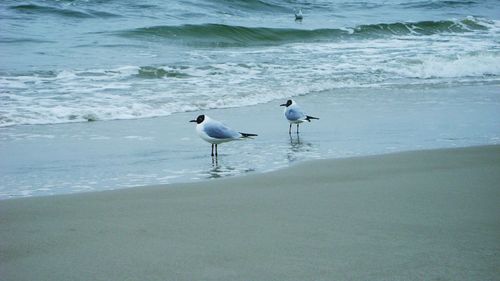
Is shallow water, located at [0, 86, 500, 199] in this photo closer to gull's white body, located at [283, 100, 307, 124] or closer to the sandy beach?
gull's white body, located at [283, 100, 307, 124]

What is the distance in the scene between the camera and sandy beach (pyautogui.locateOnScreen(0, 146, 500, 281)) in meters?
3.43

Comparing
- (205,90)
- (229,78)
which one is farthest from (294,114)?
(229,78)

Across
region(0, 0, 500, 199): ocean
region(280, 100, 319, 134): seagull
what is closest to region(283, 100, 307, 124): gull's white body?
region(280, 100, 319, 134): seagull

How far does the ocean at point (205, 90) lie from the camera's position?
6.77 m

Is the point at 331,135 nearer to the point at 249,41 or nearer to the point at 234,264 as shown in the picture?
the point at 234,264

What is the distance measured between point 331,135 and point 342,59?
7.38m

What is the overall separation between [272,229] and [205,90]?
7.01 metres

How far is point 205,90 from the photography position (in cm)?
1098

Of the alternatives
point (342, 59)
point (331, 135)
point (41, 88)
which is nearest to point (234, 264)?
point (331, 135)

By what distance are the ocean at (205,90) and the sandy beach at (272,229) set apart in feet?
2.81

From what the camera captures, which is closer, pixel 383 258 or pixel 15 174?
pixel 383 258

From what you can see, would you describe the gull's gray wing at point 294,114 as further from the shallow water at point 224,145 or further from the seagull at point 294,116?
the shallow water at point 224,145

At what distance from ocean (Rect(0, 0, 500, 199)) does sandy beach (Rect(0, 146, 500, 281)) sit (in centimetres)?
86

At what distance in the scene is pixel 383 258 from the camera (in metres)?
3.53
